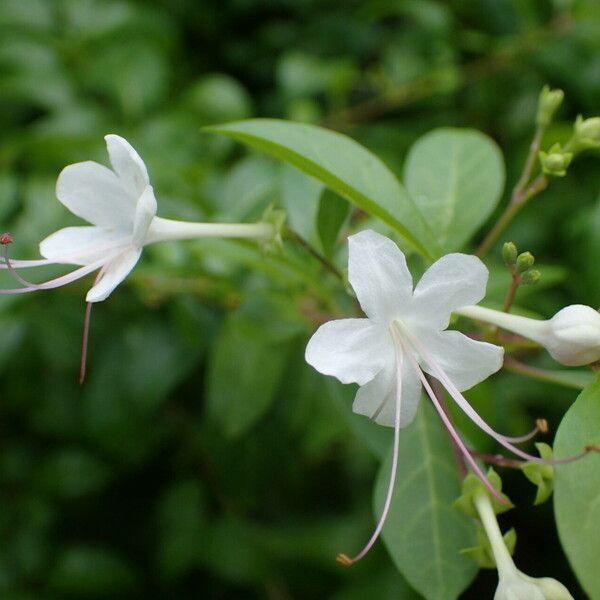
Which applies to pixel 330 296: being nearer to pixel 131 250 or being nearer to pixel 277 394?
pixel 131 250

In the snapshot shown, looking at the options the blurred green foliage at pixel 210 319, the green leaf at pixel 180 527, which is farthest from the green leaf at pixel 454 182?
the green leaf at pixel 180 527

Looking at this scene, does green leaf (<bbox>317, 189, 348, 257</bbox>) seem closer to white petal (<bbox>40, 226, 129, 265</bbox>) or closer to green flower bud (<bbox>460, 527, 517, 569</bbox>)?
white petal (<bbox>40, 226, 129, 265</bbox>)

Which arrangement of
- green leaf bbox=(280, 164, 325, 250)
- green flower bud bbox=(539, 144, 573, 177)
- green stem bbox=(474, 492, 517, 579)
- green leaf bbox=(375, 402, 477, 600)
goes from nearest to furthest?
green stem bbox=(474, 492, 517, 579), green leaf bbox=(375, 402, 477, 600), green flower bud bbox=(539, 144, 573, 177), green leaf bbox=(280, 164, 325, 250)

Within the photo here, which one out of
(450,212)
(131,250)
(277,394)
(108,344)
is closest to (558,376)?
(450,212)

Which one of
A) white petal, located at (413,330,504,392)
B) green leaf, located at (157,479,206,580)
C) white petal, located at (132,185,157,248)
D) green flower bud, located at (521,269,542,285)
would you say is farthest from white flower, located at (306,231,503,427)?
green leaf, located at (157,479,206,580)

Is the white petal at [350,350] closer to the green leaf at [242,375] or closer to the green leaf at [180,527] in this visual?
the green leaf at [242,375]

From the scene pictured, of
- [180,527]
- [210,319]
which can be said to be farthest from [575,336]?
[180,527]
